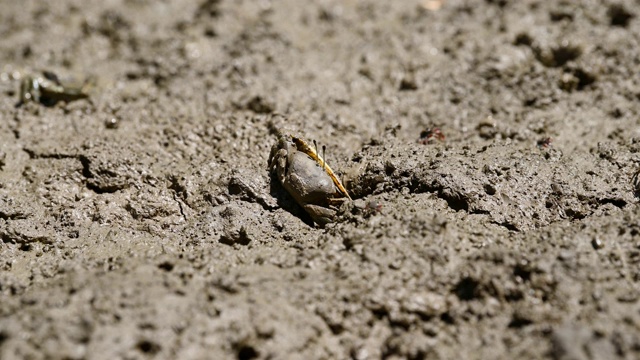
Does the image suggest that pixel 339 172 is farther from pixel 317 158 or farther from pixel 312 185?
pixel 312 185

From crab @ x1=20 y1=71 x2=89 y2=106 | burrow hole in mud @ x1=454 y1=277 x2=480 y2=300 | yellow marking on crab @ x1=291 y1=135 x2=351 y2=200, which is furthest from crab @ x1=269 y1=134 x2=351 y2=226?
crab @ x1=20 y1=71 x2=89 y2=106

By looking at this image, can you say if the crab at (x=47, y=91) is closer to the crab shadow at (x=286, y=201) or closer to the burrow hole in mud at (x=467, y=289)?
the crab shadow at (x=286, y=201)

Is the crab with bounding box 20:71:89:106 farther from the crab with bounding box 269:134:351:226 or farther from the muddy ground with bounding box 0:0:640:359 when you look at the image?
the crab with bounding box 269:134:351:226

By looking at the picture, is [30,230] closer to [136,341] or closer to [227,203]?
[227,203]

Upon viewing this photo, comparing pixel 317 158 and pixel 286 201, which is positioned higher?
pixel 317 158

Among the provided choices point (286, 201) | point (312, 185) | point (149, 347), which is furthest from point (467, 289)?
point (149, 347)


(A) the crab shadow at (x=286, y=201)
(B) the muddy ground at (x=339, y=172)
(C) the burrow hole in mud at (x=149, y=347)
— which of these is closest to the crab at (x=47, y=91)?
(B) the muddy ground at (x=339, y=172)
